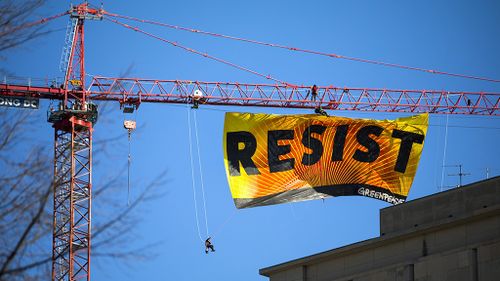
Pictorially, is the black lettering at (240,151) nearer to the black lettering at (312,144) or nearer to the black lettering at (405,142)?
the black lettering at (312,144)

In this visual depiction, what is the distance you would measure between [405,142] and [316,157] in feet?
25.2

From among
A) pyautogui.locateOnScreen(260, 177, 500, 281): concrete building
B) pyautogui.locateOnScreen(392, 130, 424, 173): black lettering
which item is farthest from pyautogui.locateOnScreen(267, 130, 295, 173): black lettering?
pyautogui.locateOnScreen(260, 177, 500, 281): concrete building

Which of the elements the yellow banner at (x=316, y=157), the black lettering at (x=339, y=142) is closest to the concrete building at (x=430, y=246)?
the yellow banner at (x=316, y=157)

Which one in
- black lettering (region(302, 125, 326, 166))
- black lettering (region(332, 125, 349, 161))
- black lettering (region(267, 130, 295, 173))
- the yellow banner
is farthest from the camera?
black lettering (region(332, 125, 349, 161))

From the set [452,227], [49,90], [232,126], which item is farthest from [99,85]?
[452,227]

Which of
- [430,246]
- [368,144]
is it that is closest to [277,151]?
[368,144]

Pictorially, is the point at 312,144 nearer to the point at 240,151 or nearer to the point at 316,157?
the point at 316,157

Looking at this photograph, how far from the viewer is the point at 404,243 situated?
6619cm

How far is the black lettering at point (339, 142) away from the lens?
104 m

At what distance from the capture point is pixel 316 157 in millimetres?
102875

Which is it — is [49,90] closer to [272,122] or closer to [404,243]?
[272,122]

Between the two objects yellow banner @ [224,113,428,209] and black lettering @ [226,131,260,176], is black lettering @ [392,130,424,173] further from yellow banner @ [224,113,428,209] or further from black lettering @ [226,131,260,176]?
black lettering @ [226,131,260,176]

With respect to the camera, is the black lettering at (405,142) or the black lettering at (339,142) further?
the black lettering at (339,142)

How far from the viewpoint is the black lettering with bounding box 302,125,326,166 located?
102438 millimetres
